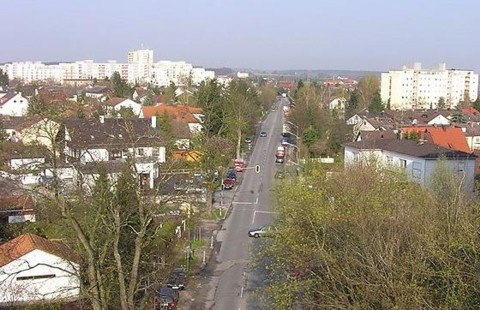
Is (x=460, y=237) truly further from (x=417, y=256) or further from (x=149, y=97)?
(x=149, y=97)

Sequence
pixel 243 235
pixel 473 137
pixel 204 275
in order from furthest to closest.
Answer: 1. pixel 473 137
2. pixel 243 235
3. pixel 204 275

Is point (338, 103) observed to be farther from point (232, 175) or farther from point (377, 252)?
point (377, 252)

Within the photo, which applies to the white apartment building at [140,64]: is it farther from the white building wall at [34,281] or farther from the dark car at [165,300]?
the dark car at [165,300]

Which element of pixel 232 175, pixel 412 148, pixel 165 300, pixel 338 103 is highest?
pixel 338 103

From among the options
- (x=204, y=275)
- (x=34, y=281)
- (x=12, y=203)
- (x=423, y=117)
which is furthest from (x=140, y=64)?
(x=34, y=281)

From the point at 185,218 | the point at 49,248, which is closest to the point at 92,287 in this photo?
the point at 49,248

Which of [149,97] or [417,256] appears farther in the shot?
[149,97]
